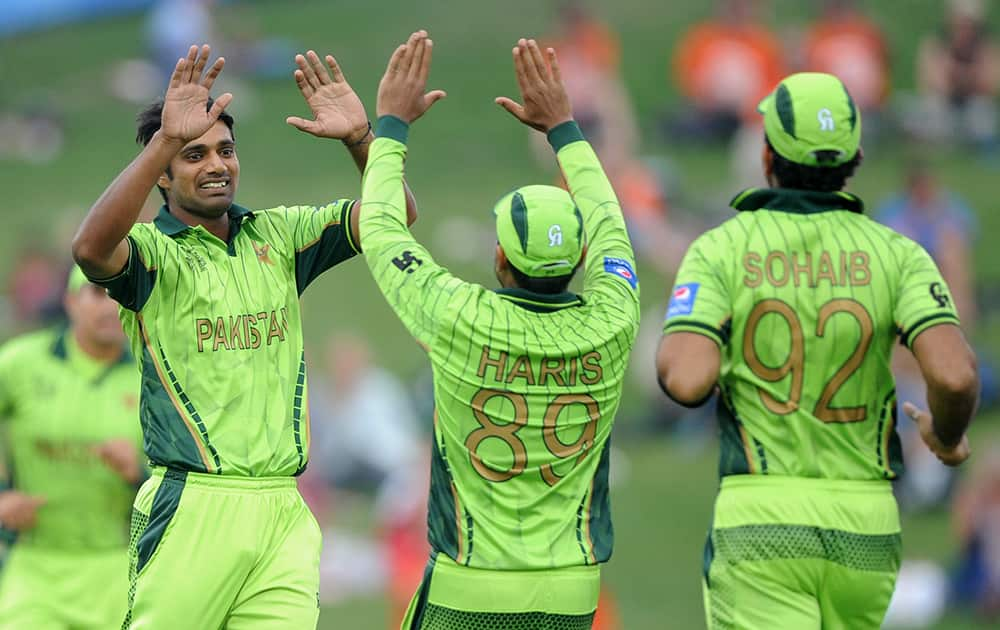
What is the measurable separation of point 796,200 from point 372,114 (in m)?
9.78

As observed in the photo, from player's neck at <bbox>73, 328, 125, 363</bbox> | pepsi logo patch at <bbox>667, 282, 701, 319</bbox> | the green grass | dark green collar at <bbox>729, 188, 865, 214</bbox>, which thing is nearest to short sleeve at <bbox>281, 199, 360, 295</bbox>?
pepsi logo patch at <bbox>667, 282, 701, 319</bbox>

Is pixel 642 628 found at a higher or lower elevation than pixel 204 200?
lower

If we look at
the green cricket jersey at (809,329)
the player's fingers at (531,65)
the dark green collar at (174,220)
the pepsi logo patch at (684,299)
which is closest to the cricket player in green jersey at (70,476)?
the dark green collar at (174,220)

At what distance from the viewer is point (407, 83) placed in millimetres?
5496

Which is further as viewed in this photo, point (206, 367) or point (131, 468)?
point (131, 468)

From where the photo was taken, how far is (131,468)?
281 inches

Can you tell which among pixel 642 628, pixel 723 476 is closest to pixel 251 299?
pixel 723 476

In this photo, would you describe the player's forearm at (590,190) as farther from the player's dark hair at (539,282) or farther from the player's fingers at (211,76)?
the player's fingers at (211,76)

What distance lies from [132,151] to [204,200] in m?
11.2

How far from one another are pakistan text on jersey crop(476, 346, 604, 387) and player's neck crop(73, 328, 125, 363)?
9.77 feet

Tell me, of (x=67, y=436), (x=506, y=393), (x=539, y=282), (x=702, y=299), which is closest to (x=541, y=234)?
(x=539, y=282)

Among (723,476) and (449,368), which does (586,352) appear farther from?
(723,476)

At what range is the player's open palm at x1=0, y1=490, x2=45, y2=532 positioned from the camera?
7.14 meters

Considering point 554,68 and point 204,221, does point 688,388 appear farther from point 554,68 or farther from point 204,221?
point 204,221
